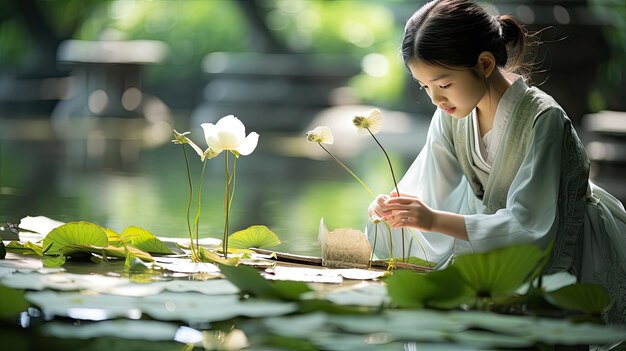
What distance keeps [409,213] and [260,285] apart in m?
0.40

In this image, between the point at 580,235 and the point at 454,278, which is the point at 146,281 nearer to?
the point at 454,278

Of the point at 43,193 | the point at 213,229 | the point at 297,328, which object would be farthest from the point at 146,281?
the point at 43,193

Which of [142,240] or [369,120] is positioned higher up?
[369,120]

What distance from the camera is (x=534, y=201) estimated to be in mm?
1858

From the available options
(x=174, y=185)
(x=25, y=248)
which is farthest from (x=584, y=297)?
(x=174, y=185)

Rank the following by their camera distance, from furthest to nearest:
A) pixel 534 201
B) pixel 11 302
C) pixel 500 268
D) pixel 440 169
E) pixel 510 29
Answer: pixel 440 169 → pixel 510 29 → pixel 534 201 → pixel 500 268 → pixel 11 302

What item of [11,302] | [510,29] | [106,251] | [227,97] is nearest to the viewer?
[11,302]

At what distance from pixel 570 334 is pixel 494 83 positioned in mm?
741

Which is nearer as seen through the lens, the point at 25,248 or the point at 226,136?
the point at 226,136

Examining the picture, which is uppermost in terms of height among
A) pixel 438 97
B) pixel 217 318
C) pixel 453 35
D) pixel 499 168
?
pixel 453 35

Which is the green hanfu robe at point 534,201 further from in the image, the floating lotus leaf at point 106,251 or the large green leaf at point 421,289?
the floating lotus leaf at point 106,251

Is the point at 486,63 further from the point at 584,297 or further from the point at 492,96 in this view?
the point at 584,297

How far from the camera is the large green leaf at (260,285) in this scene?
156cm

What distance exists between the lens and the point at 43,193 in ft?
12.4
